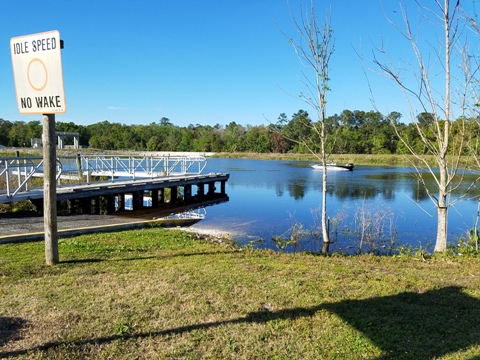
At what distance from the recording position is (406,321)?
12.5 ft

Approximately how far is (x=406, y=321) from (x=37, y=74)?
5.53 m

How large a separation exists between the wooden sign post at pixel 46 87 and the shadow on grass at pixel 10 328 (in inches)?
79.3

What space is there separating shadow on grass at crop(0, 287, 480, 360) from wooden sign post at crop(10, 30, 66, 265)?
273 cm

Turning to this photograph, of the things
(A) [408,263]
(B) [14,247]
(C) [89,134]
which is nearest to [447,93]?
(A) [408,263]

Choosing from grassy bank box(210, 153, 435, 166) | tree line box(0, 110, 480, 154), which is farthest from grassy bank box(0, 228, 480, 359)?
tree line box(0, 110, 480, 154)

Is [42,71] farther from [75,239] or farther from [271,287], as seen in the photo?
[271,287]

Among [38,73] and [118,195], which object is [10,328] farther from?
[118,195]

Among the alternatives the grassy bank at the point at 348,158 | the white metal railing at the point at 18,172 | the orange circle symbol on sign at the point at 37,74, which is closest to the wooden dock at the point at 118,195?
the white metal railing at the point at 18,172

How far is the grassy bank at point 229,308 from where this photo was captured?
3.22m

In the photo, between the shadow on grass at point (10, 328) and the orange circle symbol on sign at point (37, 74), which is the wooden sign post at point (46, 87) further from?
the shadow on grass at point (10, 328)

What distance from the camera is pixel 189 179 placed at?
19.9 metres

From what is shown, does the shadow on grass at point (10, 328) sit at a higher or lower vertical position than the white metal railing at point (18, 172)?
lower

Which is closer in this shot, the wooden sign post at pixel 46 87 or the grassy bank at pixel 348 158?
the wooden sign post at pixel 46 87

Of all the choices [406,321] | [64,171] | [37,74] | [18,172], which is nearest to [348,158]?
[64,171]
